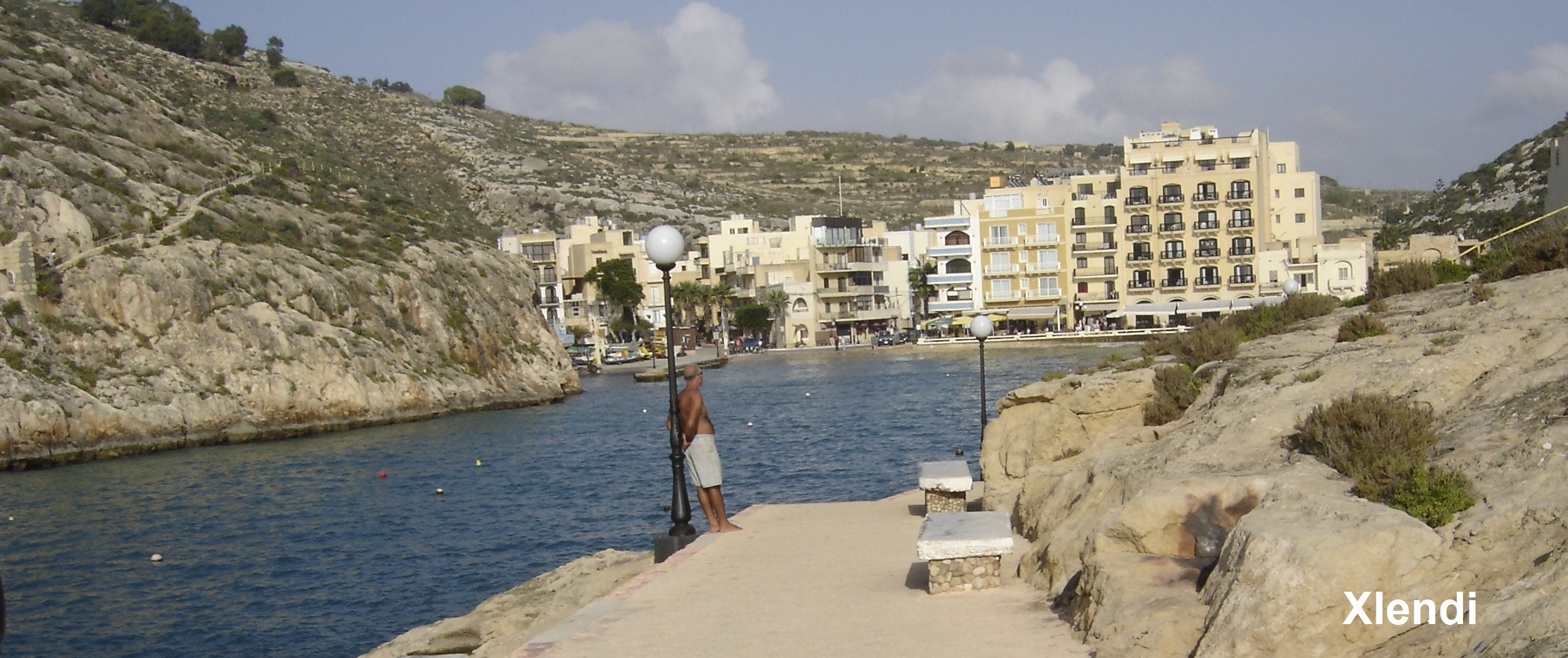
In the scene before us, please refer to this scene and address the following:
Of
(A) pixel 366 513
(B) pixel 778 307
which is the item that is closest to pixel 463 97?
(B) pixel 778 307

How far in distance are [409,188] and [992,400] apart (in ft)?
264

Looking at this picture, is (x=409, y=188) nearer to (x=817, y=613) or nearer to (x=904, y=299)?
(x=904, y=299)

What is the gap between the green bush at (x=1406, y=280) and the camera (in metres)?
19.8

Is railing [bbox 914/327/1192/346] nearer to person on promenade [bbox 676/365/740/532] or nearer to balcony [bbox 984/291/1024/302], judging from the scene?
balcony [bbox 984/291/1024/302]

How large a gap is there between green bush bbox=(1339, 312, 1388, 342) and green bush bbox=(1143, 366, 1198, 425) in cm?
164

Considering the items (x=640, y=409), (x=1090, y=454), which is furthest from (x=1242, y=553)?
(x=640, y=409)

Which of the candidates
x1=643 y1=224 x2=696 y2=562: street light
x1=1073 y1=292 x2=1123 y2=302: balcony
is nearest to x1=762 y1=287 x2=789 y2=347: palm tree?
x1=1073 y1=292 x2=1123 y2=302: balcony

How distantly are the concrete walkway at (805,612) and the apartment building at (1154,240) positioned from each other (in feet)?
266

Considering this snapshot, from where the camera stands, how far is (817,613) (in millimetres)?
10289

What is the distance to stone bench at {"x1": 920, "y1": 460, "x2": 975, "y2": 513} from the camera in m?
15.3

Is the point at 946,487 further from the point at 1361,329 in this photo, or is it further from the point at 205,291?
the point at 205,291

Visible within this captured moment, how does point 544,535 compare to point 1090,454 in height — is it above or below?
below

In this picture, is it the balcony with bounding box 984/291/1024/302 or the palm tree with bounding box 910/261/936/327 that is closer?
the balcony with bounding box 984/291/1024/302

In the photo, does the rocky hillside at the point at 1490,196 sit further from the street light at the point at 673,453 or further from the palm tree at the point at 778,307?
the street light at the point at 673,453
